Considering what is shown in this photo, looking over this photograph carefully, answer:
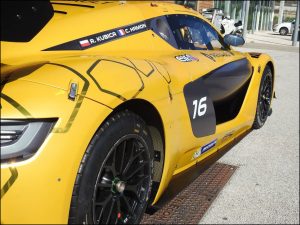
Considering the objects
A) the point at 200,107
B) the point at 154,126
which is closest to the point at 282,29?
the point at 200,107

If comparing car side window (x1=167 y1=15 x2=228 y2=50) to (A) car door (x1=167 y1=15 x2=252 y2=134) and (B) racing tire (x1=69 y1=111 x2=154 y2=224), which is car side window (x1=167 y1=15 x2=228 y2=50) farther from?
(B) racing tire (x1=69 y1=111 x2=154 y2=224)

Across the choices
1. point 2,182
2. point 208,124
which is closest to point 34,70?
point 2,182

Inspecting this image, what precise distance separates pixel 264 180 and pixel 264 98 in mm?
1434

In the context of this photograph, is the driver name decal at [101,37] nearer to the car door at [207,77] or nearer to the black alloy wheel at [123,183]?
the car door at [207,77]

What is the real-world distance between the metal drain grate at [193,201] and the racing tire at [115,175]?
15.3 inches

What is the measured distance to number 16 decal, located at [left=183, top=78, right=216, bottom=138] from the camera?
2.73 m

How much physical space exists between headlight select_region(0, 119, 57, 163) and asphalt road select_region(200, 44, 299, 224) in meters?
1.50

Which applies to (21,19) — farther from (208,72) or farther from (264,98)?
(264,98)

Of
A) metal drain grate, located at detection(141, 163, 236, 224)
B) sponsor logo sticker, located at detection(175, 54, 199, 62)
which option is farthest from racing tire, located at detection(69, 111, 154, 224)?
sponsor logo sticker, located at detection(175, 54, 199, 62)

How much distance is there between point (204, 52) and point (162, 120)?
137 centimetres

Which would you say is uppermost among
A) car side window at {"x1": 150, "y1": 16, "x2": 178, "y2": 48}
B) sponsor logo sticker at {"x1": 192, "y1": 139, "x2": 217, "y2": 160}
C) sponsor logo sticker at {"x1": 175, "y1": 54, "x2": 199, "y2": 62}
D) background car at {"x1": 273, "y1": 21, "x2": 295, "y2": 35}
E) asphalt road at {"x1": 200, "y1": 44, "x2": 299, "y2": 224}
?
car side window at {"x1": 150, "y1": 16, "x2": 178, "y2": 48}

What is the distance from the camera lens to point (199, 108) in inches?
113

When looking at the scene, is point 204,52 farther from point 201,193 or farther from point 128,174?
point 128,174

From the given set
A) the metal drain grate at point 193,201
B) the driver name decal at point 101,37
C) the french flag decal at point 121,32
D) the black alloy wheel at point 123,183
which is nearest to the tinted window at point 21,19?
the driver name decal at point 101,37
